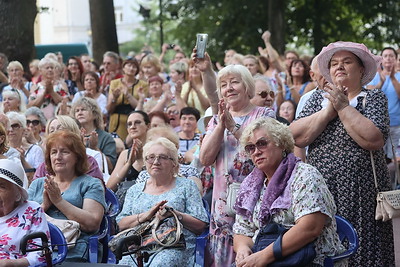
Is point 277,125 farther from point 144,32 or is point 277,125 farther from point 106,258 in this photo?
point 144,32

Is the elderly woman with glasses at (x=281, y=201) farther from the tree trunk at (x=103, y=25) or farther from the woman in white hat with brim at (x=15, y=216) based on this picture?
the tree trunk at (x=103, y=25)

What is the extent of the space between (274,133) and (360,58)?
100 centimetres

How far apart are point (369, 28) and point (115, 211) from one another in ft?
64.2

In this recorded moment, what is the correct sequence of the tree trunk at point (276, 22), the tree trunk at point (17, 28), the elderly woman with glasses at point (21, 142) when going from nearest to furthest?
the elderly woman with glasses at point (21, 142)
the tree trunk at point (17, 28)
the tree trunk at point (276, 22)

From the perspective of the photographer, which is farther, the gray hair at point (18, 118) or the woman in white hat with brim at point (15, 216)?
the gray hair at point (18, 118)

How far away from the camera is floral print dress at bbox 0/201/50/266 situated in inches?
232

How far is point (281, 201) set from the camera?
520 centimetres

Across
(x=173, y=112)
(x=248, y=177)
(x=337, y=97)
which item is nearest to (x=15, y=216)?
(x=248, y=177)

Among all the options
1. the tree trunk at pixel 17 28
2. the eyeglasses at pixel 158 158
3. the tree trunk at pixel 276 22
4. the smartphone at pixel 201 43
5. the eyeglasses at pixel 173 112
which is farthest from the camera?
the tree trunk at pixel 276 22

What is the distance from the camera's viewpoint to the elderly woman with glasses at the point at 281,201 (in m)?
5.10

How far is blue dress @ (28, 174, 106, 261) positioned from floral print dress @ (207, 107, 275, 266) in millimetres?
931

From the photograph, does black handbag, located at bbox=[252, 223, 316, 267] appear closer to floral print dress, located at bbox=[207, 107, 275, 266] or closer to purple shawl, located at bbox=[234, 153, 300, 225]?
purple shawl, located at bbox=[234, 153, 300, 225]

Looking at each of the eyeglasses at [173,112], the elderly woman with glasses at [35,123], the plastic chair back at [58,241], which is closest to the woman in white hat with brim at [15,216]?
the plastic chair back at [58,241]

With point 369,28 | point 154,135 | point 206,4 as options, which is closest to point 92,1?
point 206,4
